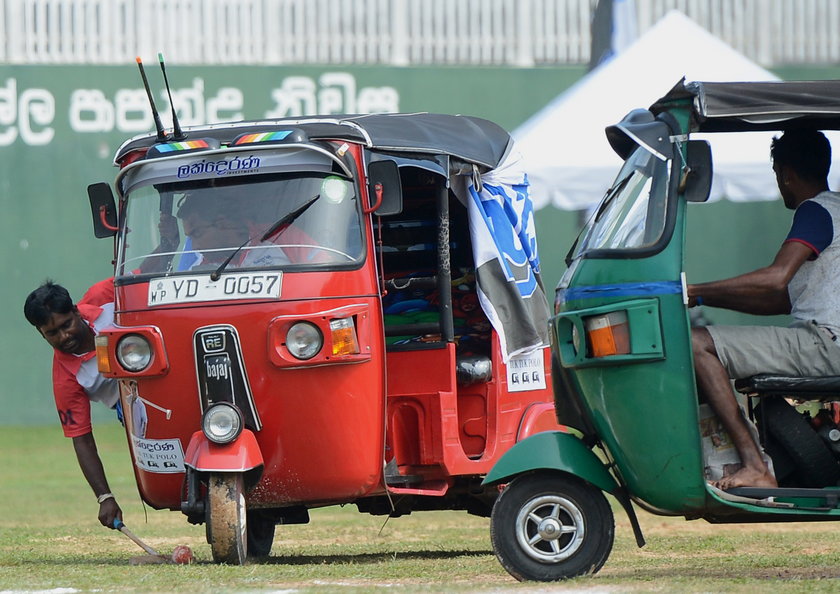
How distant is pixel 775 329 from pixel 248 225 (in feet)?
10.1

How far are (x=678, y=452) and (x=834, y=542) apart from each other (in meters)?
3.29

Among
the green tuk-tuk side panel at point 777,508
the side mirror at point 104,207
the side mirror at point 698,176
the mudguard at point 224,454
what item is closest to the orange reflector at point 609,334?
the side mirror at point 698,176

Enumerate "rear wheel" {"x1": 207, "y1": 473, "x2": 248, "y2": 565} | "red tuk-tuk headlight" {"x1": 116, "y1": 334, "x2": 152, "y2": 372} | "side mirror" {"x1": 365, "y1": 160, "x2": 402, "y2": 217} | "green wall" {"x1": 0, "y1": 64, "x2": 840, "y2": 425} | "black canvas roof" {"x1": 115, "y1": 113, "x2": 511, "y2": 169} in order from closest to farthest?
"rear wheel" {"x1": 207, "y1": 473, "x2": 248, "y2": 565} → "red tuk-tuk headlight" {"x1": 116, "y1": 334, "x2": 152, "y2": 372} → "side mirror" {"x1": 365, "y1": 160, "x2": 402, "y2": 217} → "black canvas roof" {"x1": 115, "y1": 113, "x2": 511, "y2": 169} → "green wall" {"x1": 0, "y1": 64, "x2": 840, "y2": 425}

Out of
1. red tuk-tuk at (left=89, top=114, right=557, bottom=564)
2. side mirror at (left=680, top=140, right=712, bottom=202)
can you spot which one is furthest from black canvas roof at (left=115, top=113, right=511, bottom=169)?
side mirror at (left=680, top=140, right=712, bottom=202)

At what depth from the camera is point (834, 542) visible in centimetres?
930

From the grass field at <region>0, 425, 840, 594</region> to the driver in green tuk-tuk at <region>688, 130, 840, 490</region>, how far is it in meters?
0.76

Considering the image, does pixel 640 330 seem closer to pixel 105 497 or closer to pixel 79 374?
pixel 105 497

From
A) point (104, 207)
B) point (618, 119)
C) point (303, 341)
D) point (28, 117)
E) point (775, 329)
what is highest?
point (28, 117)

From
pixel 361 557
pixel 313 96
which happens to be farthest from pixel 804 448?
pixel 313 96

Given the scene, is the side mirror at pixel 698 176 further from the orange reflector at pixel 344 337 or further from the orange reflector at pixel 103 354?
the orange reflector at pixel 103 354

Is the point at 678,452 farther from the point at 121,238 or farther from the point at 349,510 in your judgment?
the point at 349,510

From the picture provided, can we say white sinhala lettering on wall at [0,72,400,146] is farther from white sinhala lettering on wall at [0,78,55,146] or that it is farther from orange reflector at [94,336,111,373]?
orange reflector at [94,336,111,373]

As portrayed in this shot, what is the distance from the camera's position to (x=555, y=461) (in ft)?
21.9

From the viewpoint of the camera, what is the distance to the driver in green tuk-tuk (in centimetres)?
650
